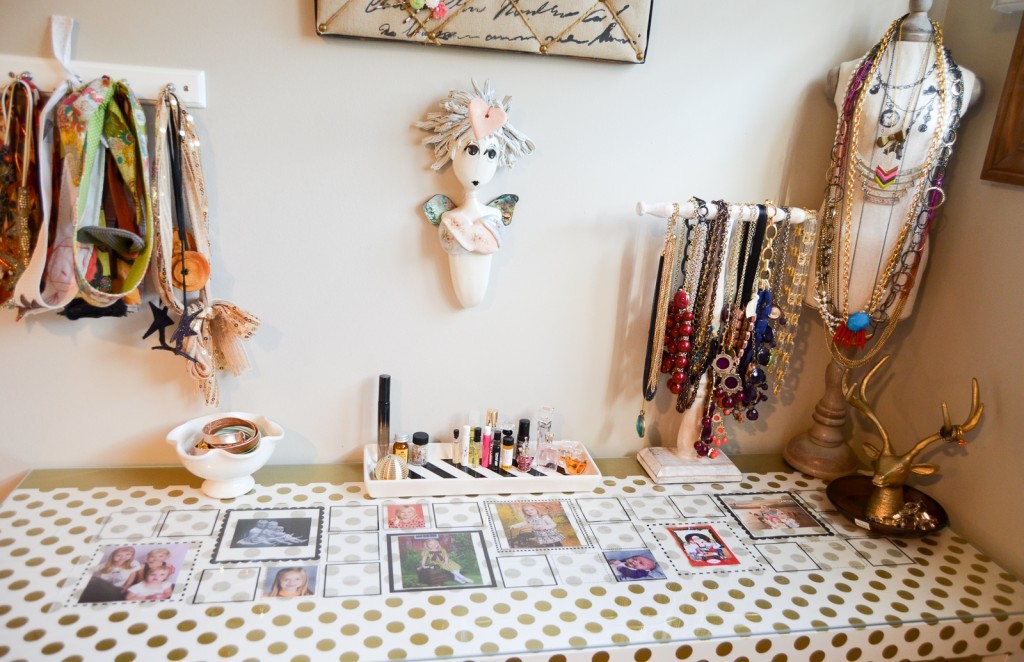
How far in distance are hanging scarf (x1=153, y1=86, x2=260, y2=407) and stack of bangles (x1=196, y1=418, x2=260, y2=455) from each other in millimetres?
47

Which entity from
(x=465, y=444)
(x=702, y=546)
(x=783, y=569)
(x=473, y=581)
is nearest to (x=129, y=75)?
(x=465, y=444)

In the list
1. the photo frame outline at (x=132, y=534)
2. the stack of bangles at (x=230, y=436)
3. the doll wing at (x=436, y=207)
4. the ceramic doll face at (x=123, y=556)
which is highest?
the doll wing at (x=436, y=207)

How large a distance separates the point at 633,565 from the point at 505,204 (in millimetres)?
683

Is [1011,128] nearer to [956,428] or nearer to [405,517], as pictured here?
[956,428]

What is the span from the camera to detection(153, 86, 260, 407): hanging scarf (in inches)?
49.3

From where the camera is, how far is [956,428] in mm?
1387

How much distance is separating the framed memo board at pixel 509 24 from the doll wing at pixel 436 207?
0.27 meters

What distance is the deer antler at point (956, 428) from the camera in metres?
1.37

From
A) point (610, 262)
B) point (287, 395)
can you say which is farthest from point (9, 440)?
point (610, 262)

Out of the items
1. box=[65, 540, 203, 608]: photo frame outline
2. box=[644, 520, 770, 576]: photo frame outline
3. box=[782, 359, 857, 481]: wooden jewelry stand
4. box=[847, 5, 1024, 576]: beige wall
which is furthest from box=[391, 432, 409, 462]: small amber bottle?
box=[847, 5, 1024, 576]: beige wall

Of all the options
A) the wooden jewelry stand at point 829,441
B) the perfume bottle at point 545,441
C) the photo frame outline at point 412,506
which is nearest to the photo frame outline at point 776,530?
the wooden jewelry stand at point 829,441

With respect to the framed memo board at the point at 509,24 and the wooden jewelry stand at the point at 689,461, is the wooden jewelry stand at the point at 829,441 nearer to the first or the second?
the wooden jewelry stand at the point at 689,461

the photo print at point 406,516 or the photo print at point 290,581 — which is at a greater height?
the photo print at point 406,516

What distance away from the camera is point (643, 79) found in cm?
142
